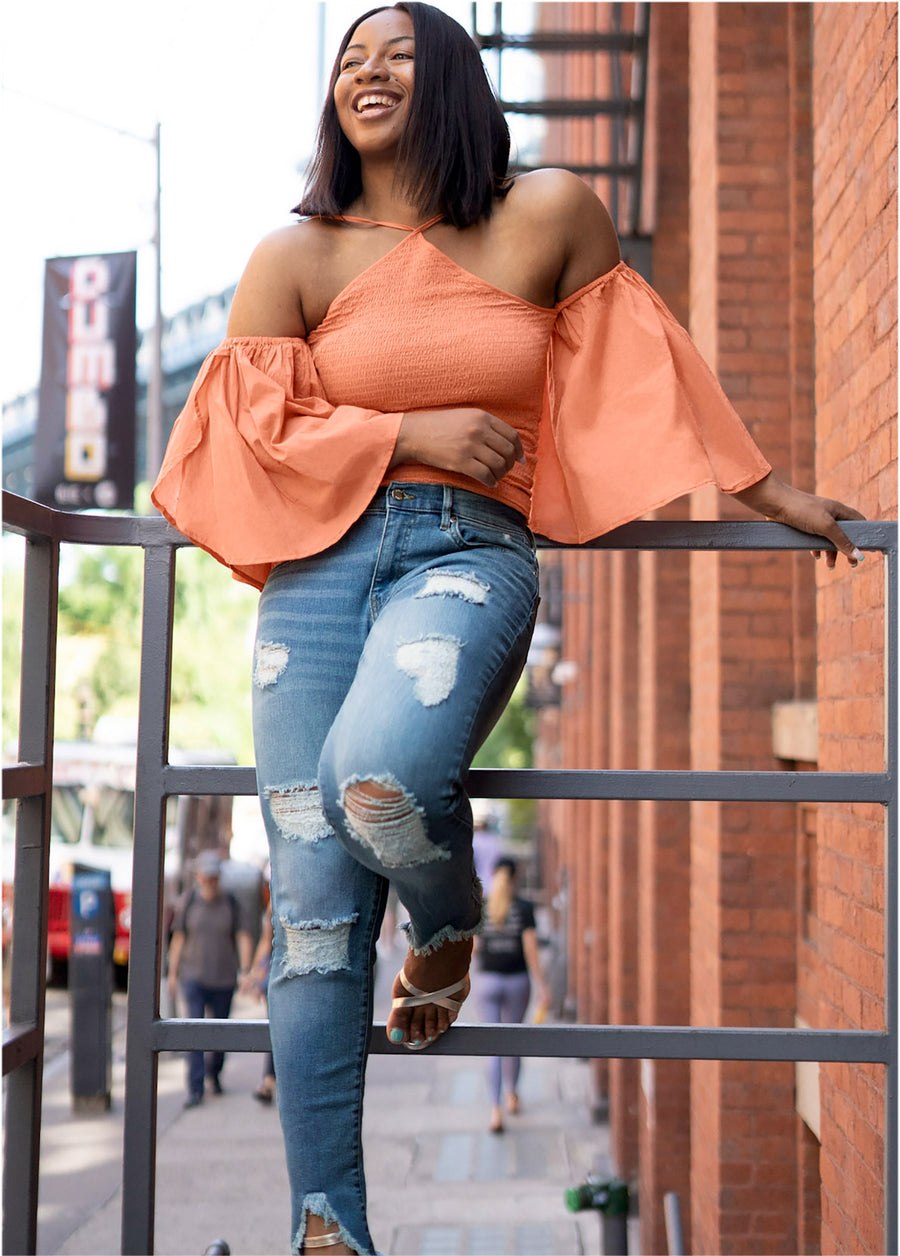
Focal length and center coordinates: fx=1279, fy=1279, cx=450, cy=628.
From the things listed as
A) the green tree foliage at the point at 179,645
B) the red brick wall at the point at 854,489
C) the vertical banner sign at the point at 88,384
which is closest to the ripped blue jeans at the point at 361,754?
the red brick wall at the point at 854,489

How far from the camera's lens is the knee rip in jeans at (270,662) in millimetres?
1958

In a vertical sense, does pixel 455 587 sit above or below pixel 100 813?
above

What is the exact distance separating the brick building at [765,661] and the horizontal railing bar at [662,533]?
0.72m

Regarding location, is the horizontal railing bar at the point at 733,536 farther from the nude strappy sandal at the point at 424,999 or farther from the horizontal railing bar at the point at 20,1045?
the horizontal railing bar at the point at 20,1045

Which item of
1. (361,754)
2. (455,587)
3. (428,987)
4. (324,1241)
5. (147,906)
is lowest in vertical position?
(324,1241)

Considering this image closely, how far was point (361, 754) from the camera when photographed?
1.74m

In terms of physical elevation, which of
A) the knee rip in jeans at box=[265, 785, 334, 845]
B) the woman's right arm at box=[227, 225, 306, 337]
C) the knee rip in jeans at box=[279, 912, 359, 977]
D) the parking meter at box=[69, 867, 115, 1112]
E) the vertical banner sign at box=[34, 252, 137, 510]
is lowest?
the parking meter at box=[69, 867, 115, 1112]

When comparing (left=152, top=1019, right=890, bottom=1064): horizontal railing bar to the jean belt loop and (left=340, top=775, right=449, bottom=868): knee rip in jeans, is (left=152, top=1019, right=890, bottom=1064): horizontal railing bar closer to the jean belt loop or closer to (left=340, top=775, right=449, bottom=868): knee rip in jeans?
(left=340, top=775, right=449, bottom=868): knee rip in jeans

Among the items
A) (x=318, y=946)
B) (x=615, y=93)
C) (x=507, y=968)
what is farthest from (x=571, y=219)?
(x=507, y=968)

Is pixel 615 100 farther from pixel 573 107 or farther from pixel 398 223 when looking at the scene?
pixel 398 223

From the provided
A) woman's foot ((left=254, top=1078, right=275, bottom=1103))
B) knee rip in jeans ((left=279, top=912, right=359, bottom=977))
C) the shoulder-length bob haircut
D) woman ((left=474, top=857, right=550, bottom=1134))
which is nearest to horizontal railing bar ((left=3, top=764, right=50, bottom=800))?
knee rip in jeans ((left=279, top=912, right=359, bottom=977))

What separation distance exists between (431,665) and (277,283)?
2.35 feet

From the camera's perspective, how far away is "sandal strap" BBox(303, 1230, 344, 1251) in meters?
1.77

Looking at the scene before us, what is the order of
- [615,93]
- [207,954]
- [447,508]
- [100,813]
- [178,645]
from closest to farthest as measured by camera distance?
[447,508] < [615,93] < [207,954] < [100,813] < [178,645]
